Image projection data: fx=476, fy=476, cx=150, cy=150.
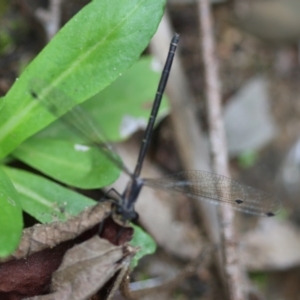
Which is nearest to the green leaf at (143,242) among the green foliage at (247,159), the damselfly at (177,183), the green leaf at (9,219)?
the damselfly at (177,183)

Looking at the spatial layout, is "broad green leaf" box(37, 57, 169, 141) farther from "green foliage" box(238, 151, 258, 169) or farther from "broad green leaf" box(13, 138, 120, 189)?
"green foliage" box(238, 151, 258, 169)

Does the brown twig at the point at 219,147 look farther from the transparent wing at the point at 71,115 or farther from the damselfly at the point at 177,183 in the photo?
the transparent wing at the point at 71,115

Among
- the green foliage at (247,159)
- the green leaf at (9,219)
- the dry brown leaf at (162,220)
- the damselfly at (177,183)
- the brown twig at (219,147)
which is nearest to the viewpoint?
the green leaf at (9,219)

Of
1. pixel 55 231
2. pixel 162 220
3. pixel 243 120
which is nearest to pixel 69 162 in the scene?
pixel 55 231

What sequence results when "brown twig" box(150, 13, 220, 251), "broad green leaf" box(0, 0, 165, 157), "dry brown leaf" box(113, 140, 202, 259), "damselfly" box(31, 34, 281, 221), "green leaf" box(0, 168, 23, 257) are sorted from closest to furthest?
"green leaf" box(0, 168, 23, 257)
"broad green leaf" box(0, 0, 165, 157)
"damselfly" box(31, 34, 281, 221)
"dry brown leaf" box(113, 140, 202, 259)
"brown twig" box(150, 13, 220, 251)

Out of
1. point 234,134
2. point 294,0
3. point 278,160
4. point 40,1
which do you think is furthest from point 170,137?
point 294,0

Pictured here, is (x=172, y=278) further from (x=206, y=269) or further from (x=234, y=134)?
(x=234, y=134)

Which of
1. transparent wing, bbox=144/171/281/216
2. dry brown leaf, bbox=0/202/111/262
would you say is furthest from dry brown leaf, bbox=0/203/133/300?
transparent wing, bbox=144/171/281/216
